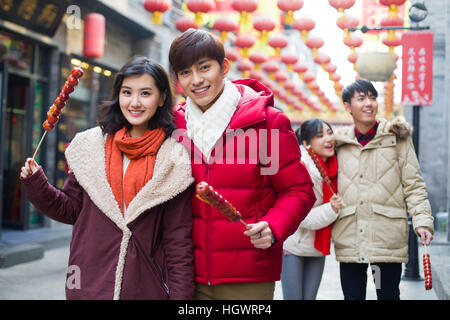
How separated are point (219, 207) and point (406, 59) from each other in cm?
774

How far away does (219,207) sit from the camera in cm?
218

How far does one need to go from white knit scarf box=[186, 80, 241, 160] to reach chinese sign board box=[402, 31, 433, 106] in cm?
654

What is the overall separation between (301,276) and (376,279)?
29.7 inches

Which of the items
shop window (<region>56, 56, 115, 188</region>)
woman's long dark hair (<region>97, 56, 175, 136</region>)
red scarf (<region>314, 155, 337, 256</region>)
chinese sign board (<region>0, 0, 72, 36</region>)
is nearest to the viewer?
woman's long dark hair (<region>97, 56, 175, 136</region>)

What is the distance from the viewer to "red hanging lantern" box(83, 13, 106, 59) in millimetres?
10289

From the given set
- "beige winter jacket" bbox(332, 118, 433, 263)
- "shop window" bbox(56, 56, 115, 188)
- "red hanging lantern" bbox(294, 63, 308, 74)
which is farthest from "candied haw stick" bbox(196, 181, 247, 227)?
"red hanging lantern" bbox(294, 63, 308, 74)

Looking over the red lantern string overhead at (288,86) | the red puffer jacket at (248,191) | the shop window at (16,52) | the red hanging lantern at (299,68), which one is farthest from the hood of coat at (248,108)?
the red lantern string overhead at (288,86)

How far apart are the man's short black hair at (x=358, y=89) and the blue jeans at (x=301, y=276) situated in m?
1.38

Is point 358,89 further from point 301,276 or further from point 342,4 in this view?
point 342,4

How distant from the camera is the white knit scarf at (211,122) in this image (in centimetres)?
276

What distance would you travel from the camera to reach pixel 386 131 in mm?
4082

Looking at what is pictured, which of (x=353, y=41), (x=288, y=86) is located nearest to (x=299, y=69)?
(x=288, y=86)

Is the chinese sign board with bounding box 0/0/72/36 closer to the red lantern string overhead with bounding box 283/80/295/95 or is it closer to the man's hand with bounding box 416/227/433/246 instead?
the man's hand with bounding box 416/227/433/246
